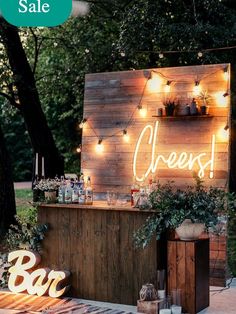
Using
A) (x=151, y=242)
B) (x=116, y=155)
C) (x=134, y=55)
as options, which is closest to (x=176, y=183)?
(x=116, y=155)

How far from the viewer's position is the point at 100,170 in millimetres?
8242

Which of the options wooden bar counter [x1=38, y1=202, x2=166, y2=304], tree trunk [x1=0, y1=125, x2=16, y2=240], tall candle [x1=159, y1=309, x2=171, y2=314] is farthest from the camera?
tree trunk [x1=0, y1=125, x2=16, y2=240]

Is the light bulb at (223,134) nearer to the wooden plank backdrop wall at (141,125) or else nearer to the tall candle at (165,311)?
the wooden plank backdrop wall at (141,125)

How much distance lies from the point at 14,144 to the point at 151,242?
2010 cm

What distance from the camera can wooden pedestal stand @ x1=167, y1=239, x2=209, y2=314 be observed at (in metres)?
6.11

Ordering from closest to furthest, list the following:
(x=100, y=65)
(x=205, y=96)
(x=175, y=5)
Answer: (x=205, y=96)
(x=175, y=5)
(x=100, y=65)

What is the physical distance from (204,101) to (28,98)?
4.52 m

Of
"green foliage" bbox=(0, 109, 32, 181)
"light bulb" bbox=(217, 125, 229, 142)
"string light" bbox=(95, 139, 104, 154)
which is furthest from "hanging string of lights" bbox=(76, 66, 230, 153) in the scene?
"green foliage" bbox=(0, 109, 32, 181)

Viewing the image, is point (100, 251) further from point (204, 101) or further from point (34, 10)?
point (34, 10)

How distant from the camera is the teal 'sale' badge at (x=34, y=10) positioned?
795 centimetres

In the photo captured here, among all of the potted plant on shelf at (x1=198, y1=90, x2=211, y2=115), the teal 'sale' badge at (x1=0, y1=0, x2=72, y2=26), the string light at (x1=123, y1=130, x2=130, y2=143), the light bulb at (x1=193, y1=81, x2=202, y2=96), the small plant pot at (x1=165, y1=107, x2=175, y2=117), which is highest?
the teal 'sale' badge at (x1=0, y1=0, x2=72, y2=26)

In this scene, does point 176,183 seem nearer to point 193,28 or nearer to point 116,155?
point 116,155

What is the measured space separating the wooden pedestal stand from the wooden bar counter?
18 cm

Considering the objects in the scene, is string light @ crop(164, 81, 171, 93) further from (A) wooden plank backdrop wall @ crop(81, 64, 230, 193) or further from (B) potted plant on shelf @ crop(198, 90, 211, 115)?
(B) potted plant on shelf @ crop(198, 90, 211, 115)
